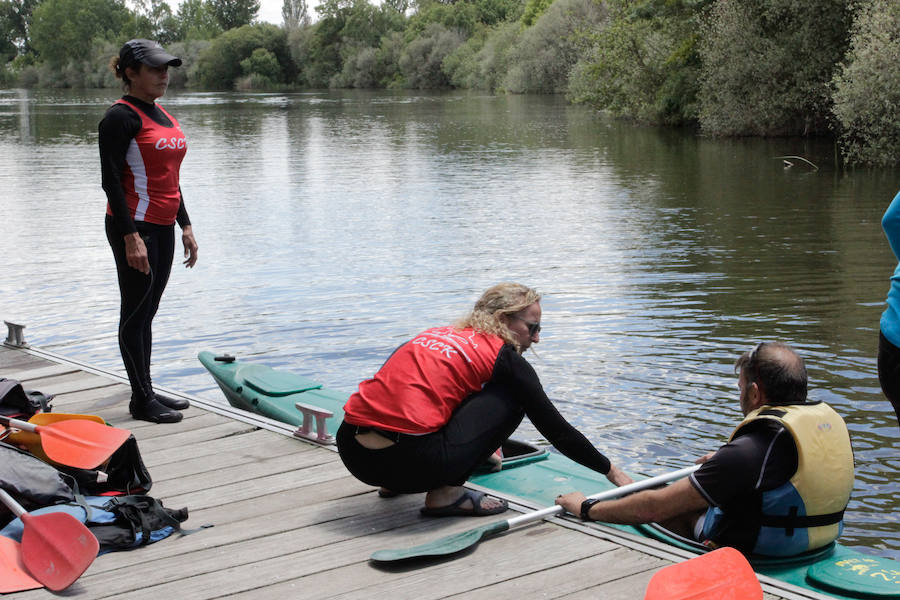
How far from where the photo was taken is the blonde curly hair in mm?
3693

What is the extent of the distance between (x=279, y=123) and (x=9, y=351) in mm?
35734

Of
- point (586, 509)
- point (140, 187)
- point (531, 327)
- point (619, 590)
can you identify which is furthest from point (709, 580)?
point (140, 187)

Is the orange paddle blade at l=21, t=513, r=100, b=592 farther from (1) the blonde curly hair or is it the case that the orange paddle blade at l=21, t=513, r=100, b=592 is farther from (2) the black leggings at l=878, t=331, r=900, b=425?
(2) the black leggings at l=878, t=331, r=900, b=425

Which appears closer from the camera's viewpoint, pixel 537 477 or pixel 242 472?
pixel 242 472

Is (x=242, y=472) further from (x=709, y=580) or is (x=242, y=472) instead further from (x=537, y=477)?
(x=709, y=580)

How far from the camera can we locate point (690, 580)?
2.98m

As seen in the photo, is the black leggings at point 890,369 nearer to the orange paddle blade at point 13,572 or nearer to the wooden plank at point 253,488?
the wooden plank at point 253,488

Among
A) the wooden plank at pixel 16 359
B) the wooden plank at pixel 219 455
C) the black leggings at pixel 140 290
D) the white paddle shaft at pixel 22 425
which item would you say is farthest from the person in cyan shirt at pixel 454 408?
the wooden plank at pixel 16 359

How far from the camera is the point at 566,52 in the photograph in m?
55.9

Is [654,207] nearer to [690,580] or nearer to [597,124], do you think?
[690,580]

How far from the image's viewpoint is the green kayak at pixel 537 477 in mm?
3244

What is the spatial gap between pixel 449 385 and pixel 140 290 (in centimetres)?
195

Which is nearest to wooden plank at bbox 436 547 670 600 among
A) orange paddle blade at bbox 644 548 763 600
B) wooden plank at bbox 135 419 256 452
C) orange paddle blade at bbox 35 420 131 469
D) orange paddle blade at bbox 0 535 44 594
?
orange paddle blade at bbox 644 548 763 600

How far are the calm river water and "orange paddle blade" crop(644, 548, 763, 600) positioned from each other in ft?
8.27
